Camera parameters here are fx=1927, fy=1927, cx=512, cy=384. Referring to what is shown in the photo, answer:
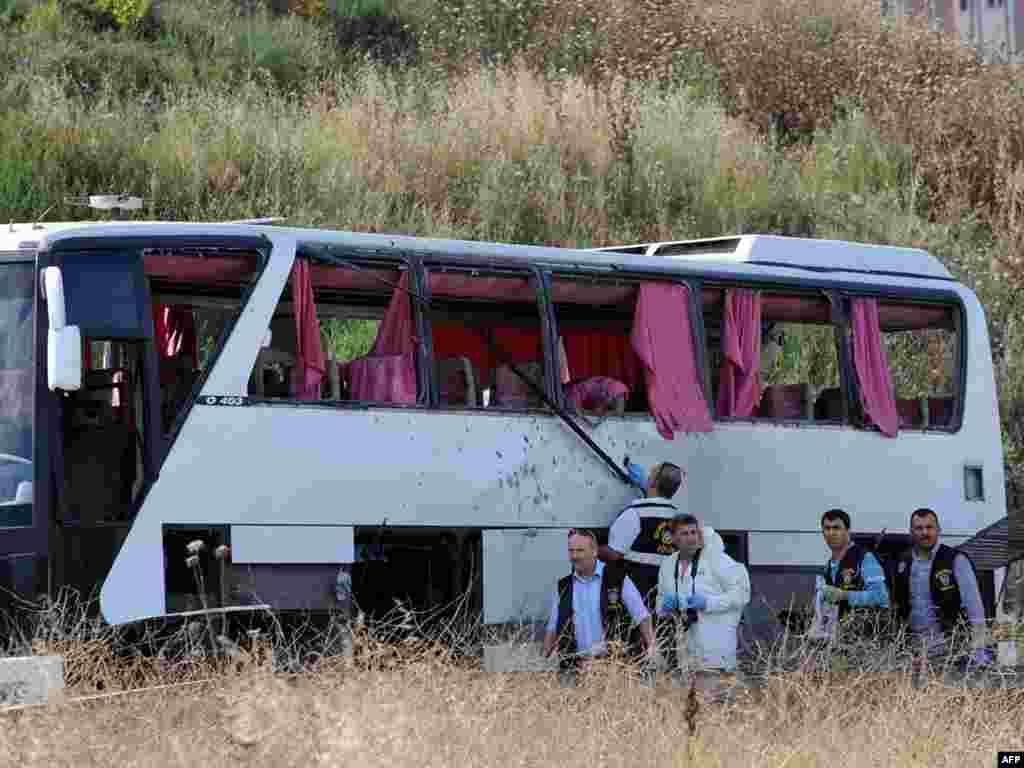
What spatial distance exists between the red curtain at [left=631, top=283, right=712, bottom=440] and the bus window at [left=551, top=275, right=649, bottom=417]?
11 cm

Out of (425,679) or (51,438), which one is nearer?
(425,679)

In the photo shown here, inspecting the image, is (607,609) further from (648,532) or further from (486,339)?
(486,339)

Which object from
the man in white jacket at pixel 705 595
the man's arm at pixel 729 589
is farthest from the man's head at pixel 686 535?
the man's arm at pixel 729 589

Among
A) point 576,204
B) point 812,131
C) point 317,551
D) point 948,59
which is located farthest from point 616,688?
point 948,59

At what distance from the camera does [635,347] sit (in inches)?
558

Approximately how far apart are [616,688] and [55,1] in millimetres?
22707

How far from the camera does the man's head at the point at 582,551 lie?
12039mm

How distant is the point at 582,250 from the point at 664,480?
1.80 meters

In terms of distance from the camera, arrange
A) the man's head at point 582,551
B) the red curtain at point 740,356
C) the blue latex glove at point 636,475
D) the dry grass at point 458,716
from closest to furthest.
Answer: the dry grass at point 458,716 → the man's head at point 582,551 → the blue latex glove at point 636,475 → the red curtain at point 740,356

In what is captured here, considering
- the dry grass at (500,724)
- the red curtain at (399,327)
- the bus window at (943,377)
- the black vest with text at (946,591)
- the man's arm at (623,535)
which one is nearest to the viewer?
the dry grass at (500,724)

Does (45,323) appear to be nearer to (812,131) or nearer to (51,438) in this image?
(51,438)

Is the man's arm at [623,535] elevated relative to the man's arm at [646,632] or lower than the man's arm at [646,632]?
elevated

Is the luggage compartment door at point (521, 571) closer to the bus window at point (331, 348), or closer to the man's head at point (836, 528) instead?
the bus window at point (331, 348)

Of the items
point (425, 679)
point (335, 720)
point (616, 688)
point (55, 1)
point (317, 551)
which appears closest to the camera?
point (335, 720)
